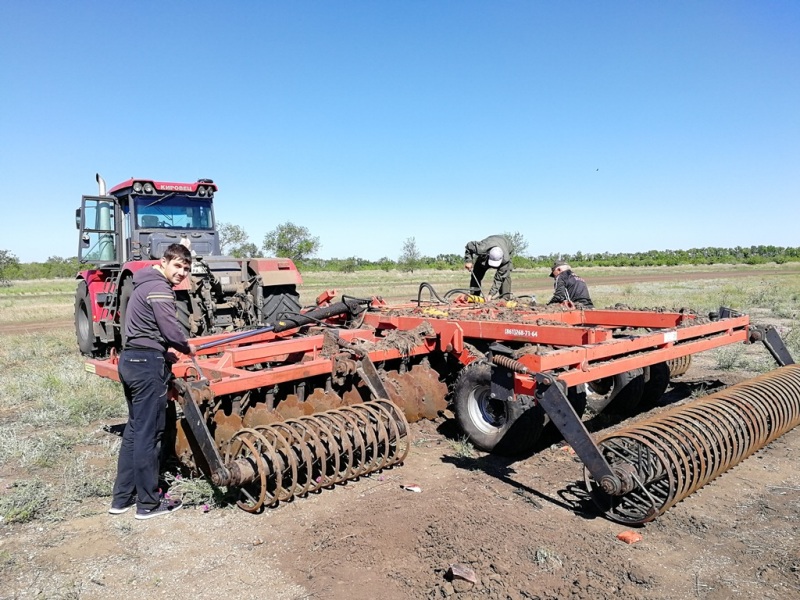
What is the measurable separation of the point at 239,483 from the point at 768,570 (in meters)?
2.96

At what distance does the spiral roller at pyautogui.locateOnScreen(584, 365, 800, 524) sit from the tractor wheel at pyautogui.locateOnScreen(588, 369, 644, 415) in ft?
3.69

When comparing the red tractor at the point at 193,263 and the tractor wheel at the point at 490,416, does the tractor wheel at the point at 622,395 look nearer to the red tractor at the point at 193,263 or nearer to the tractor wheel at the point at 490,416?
the tractor wheel at the point at 490,416

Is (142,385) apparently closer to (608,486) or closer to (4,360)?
(608,486)

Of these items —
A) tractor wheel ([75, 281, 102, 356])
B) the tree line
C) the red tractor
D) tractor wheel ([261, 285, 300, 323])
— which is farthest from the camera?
the tree line

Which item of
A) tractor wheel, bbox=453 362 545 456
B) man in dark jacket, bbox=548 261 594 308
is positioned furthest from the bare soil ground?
man in dark jacket, bbox=548 261 594 308

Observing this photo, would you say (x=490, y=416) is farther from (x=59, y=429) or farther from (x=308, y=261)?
(x=308, y=261)

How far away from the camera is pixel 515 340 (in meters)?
5.45

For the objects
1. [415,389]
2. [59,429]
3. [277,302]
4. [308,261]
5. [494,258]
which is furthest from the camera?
[308,261]

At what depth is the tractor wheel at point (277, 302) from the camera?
8.64 metres

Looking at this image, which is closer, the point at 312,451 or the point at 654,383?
the point at 312,451

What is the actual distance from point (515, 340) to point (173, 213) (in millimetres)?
6368

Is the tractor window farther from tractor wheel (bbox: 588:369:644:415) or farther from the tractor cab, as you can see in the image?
tractor wheel (bbox: 588:369:644:415)

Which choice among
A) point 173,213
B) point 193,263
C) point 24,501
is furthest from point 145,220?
point 24,501

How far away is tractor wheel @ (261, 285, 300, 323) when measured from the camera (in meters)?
8.64
